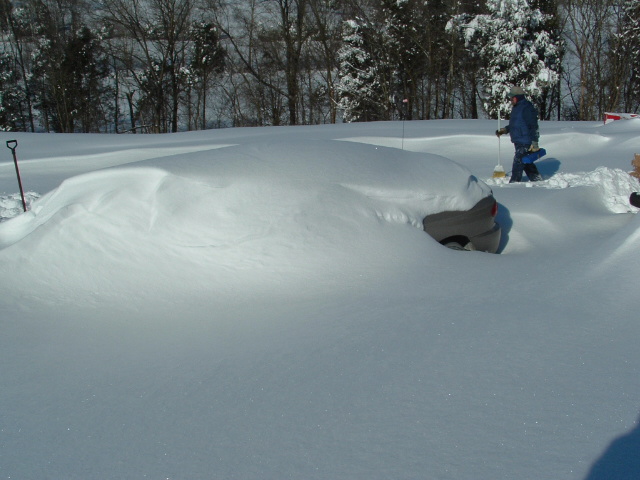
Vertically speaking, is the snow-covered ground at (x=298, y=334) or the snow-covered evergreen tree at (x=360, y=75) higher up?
the snow-covered evergreen tree at (x=360, y=75)

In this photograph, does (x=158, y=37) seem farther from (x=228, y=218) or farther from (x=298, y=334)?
(x=298, y=334)

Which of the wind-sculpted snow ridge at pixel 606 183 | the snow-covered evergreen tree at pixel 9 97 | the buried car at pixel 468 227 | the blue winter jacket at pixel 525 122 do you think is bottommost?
the wind-sculpted snow ridge at pixel 606 183

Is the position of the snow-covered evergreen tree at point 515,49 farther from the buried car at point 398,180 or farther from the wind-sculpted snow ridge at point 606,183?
the buried car at point 398,180

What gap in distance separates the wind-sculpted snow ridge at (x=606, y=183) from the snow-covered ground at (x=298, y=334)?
2.69 m

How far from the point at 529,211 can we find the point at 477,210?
6.45 ft

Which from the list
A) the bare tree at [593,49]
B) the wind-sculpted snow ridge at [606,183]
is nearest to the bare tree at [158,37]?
the bare tree at [593,49]

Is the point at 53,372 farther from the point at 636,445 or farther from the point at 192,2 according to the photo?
the point at 192,2

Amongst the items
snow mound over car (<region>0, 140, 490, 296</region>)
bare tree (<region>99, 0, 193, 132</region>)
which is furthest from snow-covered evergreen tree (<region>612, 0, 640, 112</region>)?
snow mound over car (<region>0, 140, 490, 296</region>)

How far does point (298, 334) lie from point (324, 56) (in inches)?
1431

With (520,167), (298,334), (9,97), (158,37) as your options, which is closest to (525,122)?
(520,167)

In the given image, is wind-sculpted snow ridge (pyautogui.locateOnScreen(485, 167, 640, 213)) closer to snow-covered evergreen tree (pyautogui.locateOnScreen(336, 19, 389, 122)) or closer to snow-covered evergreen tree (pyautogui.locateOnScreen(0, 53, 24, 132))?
snow-covered evergreen tree (pyautogui.locateOnScreen(336, 19, 389, 122))

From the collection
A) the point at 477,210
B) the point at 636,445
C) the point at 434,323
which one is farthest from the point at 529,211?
the point at 636,445

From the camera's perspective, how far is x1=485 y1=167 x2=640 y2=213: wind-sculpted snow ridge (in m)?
7.36

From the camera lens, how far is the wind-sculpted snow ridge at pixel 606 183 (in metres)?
7.36
